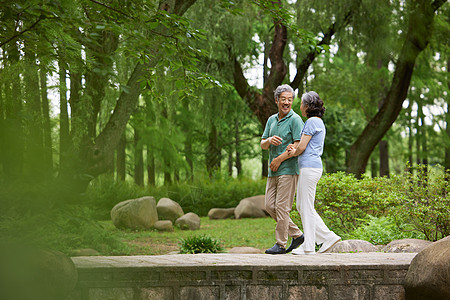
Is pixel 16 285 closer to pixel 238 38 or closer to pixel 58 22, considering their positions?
pixel 58 22

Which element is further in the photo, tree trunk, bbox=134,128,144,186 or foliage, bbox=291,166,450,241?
tree trunk, bbox=134,128,144,186

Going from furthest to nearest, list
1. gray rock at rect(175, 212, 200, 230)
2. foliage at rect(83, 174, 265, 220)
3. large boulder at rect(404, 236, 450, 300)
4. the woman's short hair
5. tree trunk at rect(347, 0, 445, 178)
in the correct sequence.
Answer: foliage at rect(83, 174, 265, 220), gray rock at rect(175, 212, 200, 230), tree trunk at rect(347, 0, 445, 178), the woman's short hair, large boulder at rect(404, 236, 450, 300)

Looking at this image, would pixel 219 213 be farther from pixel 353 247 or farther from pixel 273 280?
pixel 273 280

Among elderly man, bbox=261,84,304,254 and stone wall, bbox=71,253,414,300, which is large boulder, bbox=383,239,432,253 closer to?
elderly man, bbox=261,84,304,254

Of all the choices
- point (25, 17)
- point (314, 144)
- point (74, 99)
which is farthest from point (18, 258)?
point (74, 99)

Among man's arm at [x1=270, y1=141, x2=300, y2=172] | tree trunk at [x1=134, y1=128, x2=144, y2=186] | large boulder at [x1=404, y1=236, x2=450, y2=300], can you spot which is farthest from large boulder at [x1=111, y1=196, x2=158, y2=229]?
large boulder at [x1=404, y1=236, x2=450, y2=300]

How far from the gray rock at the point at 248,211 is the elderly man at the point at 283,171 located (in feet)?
36.9

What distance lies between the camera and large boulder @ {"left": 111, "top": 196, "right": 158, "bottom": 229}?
528 inches

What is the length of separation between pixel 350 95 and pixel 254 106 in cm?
497

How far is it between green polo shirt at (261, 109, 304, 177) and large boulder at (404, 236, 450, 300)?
5.84 feet

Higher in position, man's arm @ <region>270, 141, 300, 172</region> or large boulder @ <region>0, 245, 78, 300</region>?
man's arm @ <region>270, 141, 300, 172</region>

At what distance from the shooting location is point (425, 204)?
8.25 m

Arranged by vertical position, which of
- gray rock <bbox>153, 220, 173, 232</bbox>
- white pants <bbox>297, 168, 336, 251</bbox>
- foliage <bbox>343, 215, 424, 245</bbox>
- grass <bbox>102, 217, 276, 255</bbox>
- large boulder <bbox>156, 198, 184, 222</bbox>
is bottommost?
grass <bbox>102, 217, 276, 255</bbox>

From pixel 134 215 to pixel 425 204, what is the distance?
787 centimetres
